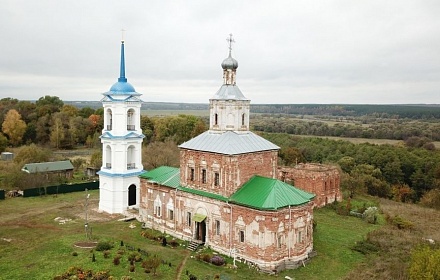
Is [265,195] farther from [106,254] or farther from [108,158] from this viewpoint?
[108,158]

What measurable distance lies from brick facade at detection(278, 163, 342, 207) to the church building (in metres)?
9.72

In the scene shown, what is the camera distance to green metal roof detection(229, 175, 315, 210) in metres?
21.0

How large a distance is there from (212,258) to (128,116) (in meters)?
15.3

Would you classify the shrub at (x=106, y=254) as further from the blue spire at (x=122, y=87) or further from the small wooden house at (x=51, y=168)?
the small wooden house at (x=51, y=168)

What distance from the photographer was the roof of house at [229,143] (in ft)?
77.6

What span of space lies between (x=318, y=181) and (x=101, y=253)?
762 inches

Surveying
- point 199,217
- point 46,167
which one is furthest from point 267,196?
point 46,167

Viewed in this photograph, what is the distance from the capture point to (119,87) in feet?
104

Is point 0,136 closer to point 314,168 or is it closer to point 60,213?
point 60,213

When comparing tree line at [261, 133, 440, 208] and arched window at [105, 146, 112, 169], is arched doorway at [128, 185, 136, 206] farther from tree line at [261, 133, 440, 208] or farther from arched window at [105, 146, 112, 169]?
tree line at [261, 133, 440, 208]

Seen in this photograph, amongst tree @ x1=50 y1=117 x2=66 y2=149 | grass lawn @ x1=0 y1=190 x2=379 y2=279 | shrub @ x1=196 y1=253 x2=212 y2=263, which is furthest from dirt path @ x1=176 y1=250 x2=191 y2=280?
tree @ x1=50 y1=117 x2=66 y2=149

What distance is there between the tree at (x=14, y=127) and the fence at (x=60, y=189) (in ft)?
110

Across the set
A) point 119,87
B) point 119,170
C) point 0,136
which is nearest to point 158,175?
point 119,170

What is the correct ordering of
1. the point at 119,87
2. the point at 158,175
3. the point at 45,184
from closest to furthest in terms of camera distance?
the point at 158,175
the point at 119,87
the point at 45,184
